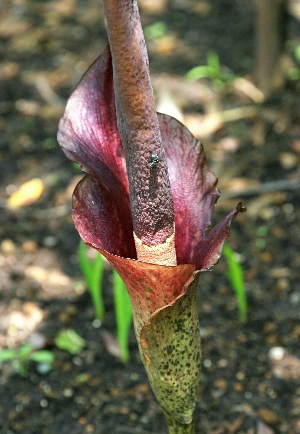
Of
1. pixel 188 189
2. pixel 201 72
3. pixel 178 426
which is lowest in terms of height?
pixel 178 426

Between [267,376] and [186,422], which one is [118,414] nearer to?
[267,376]

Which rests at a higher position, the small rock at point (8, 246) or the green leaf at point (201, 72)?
the green leaf at point (201, 72)

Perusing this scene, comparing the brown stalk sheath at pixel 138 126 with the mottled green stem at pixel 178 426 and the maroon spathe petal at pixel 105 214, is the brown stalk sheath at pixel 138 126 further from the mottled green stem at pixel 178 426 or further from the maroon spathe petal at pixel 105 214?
the mottled green stem at pixel 178 426

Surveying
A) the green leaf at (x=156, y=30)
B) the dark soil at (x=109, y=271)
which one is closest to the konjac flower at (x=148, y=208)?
the dark soil at (x=109, y=271)

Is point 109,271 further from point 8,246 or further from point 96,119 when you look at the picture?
point 96,119

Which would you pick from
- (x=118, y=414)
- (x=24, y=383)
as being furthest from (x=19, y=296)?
(x=118, y=414)

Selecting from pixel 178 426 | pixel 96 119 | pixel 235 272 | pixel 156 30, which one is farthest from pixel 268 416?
pixel 156 30
